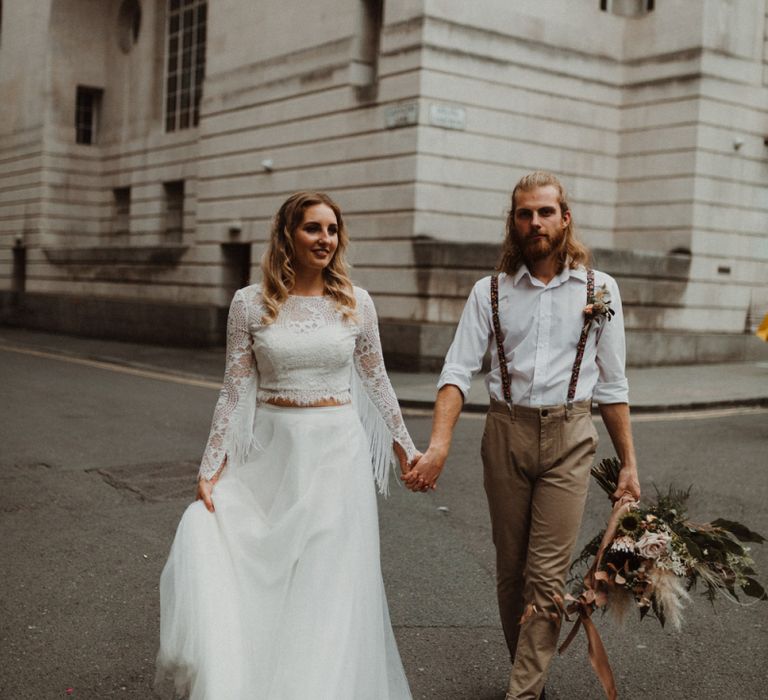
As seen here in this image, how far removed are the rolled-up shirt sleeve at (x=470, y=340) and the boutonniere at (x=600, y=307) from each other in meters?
0.38

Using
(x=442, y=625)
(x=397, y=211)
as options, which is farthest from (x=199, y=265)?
(x=442, y=625)

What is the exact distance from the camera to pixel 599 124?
19.4 meters

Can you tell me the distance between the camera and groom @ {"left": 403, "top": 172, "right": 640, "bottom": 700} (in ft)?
11.8

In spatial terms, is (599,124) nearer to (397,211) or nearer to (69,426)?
(397,211)

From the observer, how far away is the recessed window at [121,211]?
28.6 metres

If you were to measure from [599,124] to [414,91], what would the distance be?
4678 mm

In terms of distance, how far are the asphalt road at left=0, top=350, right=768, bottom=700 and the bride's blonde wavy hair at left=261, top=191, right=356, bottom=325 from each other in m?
1.65

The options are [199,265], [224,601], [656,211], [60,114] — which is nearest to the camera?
[224,601]

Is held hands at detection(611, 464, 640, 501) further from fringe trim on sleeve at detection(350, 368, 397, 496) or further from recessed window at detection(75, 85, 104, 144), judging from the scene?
recessed window at detection(75, 85, 104, 144)

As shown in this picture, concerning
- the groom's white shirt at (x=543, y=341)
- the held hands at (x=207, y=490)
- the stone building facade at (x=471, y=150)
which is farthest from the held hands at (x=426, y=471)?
the stone building facade at (x=471, y=150)

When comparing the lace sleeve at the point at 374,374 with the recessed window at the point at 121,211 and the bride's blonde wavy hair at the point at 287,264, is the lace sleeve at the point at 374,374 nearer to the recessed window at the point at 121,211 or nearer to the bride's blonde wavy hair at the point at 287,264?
the bride's blonde wavy hair at the point at 287,264

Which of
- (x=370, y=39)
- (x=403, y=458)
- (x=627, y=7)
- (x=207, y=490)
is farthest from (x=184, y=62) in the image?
(x=207, y=490)

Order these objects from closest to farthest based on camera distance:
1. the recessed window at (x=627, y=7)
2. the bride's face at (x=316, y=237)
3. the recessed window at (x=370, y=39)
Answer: the bride's face at (x=316, y=237) → the recessed window at (x=370, y=39) → the recessed window at (x=627, y=7)

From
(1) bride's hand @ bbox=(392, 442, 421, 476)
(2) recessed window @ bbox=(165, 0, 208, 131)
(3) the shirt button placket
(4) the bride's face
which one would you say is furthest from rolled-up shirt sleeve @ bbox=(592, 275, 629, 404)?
(2) recessed window @ bbox=(165, 0, 208, 131)
